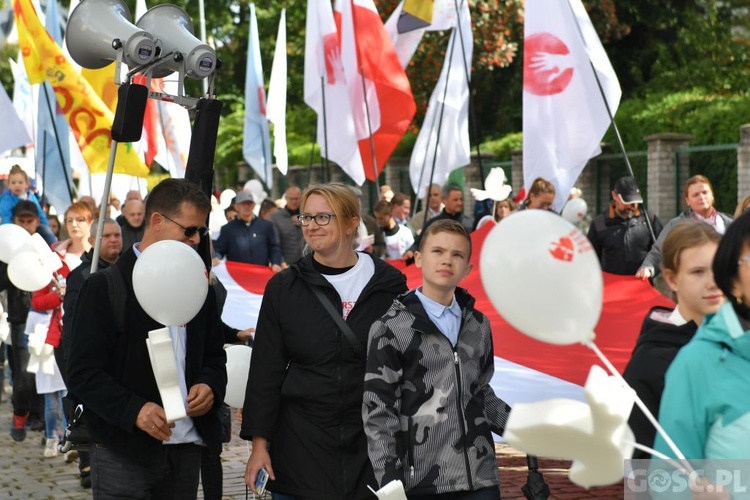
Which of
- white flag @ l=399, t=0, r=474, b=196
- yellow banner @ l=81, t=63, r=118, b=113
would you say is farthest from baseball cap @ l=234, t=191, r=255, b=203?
white flag @ l=399, t=0, r=474, b=196

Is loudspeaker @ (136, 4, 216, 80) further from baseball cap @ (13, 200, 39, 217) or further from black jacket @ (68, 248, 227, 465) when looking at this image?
baseball cap @ (13, 200, 39, 217)

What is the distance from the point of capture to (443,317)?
402 centimetres

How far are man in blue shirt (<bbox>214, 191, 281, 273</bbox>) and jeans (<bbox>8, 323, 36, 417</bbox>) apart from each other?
3639mm

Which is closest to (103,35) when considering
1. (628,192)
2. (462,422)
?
(462,422)

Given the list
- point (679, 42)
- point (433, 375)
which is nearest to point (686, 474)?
point (433, 375)

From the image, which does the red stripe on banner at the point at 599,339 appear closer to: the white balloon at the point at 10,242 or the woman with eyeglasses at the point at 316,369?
the woman with eyeglasses at the point at 316,369

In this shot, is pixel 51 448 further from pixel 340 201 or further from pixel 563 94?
pixel 340 201

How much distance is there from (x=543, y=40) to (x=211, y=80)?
5049 mm

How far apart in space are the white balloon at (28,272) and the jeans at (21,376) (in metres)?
2.06

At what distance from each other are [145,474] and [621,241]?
21.8 ft

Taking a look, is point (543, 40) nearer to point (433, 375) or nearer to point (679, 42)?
point (433, 375)

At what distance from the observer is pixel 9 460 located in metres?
8.86

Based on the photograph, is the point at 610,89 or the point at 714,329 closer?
the point at 714,329

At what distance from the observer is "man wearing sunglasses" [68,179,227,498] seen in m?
4.09
